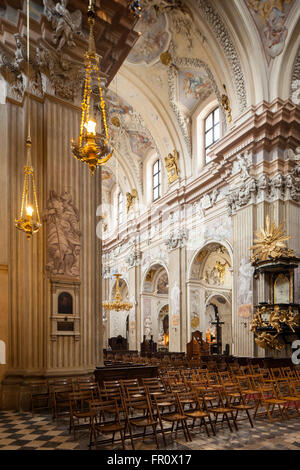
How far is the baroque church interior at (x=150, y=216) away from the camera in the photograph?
6965mm

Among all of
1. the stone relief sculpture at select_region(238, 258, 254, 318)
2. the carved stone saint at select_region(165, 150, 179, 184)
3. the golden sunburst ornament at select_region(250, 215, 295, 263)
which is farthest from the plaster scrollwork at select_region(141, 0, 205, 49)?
the stone relief sculpture at select_region(238, 258, 254, 318)

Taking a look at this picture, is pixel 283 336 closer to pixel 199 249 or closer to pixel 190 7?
pixel 199 249

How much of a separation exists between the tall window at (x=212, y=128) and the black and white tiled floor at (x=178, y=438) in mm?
14513

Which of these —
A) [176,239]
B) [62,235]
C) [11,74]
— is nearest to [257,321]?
[176,239]

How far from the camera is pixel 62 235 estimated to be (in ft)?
28.1

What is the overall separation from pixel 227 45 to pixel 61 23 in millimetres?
9239

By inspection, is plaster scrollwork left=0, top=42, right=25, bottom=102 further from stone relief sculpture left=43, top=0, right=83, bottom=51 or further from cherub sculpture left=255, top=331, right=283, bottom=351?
cherub sculpture left=255, top=331, right=283, bottom=351

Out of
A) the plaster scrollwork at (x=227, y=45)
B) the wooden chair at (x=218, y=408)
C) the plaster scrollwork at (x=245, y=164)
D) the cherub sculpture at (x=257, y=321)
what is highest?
the plaster scrollwork at (x=227, y=45)

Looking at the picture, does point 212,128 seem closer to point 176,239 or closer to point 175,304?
point 176,239

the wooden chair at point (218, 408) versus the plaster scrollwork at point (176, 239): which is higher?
the plaster scrollwork at point (176, 239)

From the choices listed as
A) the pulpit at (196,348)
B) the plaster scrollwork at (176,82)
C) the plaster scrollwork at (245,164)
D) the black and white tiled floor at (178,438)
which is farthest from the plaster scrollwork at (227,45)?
the black and white tiled floor at (178,438)

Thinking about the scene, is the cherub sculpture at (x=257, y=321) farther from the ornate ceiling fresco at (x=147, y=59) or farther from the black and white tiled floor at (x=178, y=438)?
the ornate ceiling fresco at (x=147, y=59)

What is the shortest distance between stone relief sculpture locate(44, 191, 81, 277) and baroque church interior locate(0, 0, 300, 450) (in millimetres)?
31
